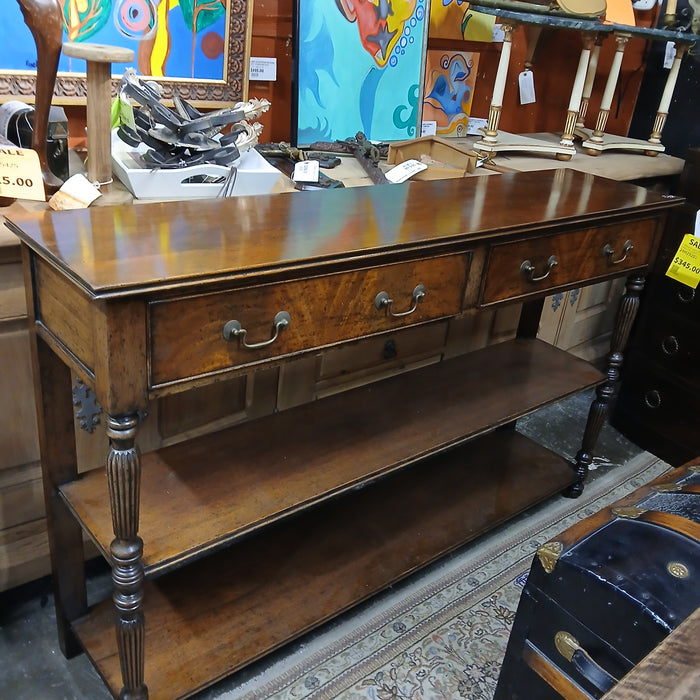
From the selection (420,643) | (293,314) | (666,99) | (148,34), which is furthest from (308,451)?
(666,99)

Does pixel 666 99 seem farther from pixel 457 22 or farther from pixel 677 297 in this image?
pixel 457 22

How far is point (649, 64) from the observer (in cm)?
296

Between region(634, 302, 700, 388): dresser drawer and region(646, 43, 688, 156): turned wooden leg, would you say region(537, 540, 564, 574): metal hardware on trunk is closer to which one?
region(634, 302, 700, 388): dresser drawer

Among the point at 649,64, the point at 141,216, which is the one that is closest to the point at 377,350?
the point at 141,216

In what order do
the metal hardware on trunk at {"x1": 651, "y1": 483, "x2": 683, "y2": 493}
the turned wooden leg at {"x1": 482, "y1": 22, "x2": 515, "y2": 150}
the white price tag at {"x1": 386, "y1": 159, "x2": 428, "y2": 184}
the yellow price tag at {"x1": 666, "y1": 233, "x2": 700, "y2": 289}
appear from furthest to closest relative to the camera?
the turned wooden leg at {"x1": 482, "y1": 22, "x2": 515, "y2": 150} < the yellow price tag at {"x1": 666, "y1": 233, "x2": 700, "y2": 289} < the white price tag at {"x1": 386, "y1": 159, "x2": 428, "y2": 184} < the metal hardware on trunk at {"x1": 651, "y1": 483, "x2": 683, "y2": 493}

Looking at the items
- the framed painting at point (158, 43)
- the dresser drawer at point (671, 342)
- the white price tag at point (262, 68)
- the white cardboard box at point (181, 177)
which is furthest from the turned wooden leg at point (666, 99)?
the white cardboard box at point (181, 177)

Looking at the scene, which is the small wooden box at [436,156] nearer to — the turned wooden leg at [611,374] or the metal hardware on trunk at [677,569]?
Answer: the turned wooden leg at [611,374]

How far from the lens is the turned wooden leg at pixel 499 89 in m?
2.24

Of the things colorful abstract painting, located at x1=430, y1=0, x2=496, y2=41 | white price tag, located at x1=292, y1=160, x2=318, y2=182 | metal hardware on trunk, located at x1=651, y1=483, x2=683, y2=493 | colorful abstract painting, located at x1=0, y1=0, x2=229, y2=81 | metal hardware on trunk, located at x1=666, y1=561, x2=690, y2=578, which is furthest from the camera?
colorful abstract painting, located at x1=430, y1=0, x2=496, y2=41

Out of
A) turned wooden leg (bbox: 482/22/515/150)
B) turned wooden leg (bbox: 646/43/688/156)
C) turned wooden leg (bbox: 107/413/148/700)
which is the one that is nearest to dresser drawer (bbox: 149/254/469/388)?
turned wooden leg (bbox: 107/413/148/700)

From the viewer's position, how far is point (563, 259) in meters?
1.78

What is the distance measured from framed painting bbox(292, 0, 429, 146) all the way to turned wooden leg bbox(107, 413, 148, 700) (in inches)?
51.1

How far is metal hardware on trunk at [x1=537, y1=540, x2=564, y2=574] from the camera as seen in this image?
4.35 feet

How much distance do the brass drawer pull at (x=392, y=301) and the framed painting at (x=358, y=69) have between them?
0.92 metres
